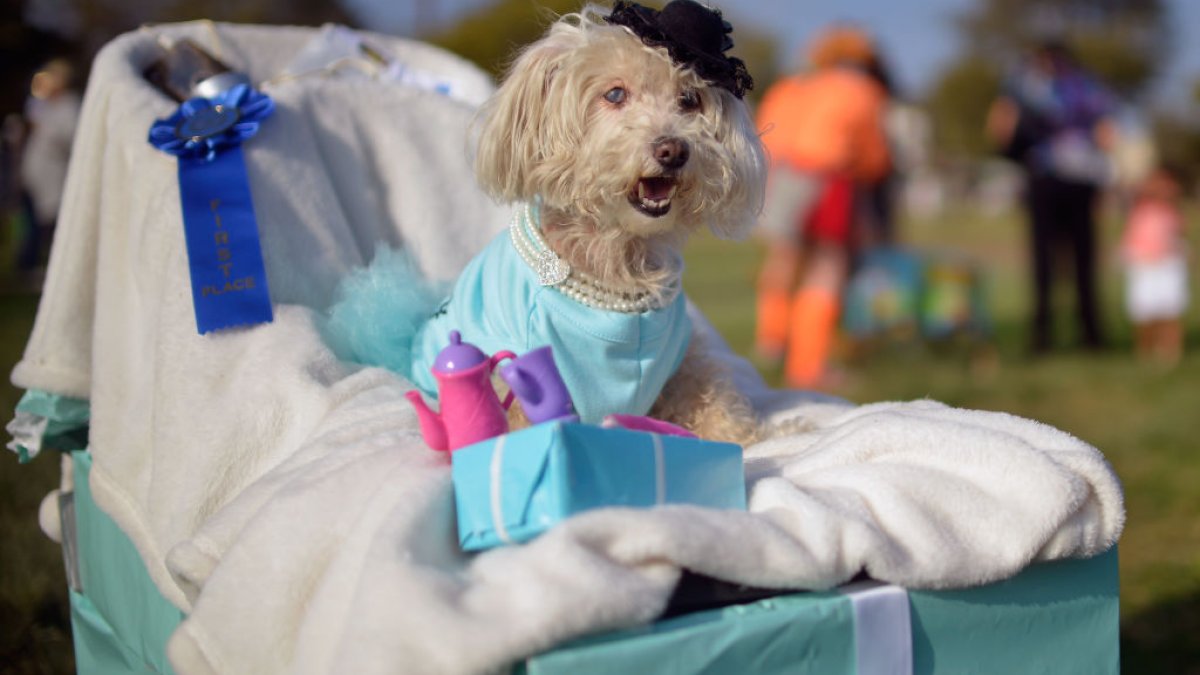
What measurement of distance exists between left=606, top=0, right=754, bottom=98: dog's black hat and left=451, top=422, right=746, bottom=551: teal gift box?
2.96 ft

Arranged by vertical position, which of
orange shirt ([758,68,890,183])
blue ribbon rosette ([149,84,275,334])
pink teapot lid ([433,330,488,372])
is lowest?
orange shirt ([758,68,890,183])

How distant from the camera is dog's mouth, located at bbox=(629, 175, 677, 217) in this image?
214 centimetres

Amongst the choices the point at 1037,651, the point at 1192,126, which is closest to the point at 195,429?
the point at 1037,651

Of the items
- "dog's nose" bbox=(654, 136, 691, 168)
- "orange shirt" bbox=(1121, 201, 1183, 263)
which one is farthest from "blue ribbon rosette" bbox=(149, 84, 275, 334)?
"orange shirt" bbox=(1121, 201, 1183, 263)

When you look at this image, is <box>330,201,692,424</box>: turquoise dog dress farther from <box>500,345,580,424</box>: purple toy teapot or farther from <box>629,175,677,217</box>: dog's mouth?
<box>500,345,580,424</box>: purple toy teapot

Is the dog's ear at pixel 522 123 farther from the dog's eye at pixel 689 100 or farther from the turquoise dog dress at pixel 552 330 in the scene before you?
the dog's eye at pixel 689 100

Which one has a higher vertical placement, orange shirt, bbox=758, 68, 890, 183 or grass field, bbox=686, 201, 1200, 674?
orange shirt, bbox=758, 68, 890, 183

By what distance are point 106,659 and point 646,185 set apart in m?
1.61

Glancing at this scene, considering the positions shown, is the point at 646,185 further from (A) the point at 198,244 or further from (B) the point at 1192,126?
(B) the point at 1192,126

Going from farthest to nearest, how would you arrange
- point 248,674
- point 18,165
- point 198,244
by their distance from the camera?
1. point 18,165
2. point 198,244
3. point 248,674

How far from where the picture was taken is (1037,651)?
1.69 m

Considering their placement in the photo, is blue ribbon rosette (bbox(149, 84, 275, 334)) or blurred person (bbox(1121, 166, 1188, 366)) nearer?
blue ribbon rosette (bbox(149, 84, 275, 334))

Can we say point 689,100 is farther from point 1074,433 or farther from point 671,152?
point 1074,433

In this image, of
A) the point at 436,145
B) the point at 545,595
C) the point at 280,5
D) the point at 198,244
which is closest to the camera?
the point at 545,595
